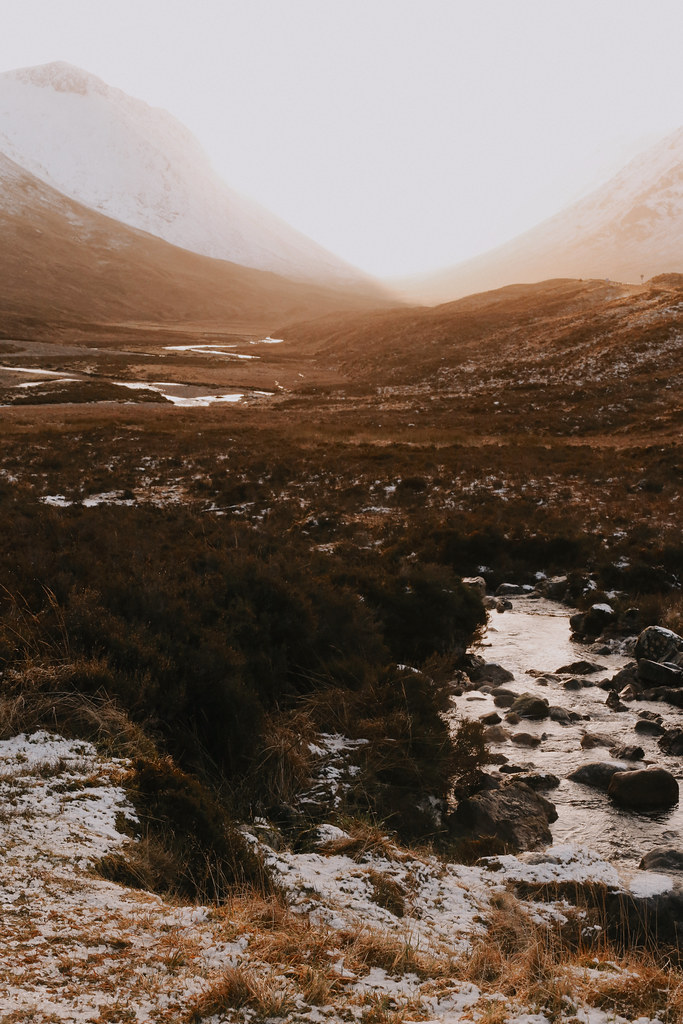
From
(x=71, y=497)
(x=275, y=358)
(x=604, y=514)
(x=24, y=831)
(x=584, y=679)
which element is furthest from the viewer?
(x=275, y=358)

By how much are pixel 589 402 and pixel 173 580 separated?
34038mm

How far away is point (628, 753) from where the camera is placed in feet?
29.9

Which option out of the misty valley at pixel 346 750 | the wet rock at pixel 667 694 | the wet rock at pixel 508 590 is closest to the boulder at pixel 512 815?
the misty valley at pixel 346 750

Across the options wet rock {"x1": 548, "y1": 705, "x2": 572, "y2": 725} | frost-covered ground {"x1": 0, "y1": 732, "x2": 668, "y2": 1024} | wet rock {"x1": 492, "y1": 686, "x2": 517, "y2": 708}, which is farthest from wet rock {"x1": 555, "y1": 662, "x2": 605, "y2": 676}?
frost-covered ground {"x1": 0, "y1": 732, "x2": 668, "y2": 1024}

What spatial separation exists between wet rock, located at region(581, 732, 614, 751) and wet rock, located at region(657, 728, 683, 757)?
0.63m

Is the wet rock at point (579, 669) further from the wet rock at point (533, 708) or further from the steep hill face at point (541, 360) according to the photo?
the steep hill face at point (541, 360)

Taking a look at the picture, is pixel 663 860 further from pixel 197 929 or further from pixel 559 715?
pixel 197 929

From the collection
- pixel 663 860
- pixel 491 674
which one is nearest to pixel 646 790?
pixel 663 860

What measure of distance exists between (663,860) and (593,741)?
2.69m

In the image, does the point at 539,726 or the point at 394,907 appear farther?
the point at 539,726

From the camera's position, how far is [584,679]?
11.6m

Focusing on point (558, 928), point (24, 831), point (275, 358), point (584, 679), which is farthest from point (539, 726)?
point (275, 358)

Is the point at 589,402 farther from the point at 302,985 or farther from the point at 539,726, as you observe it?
the point at 302,985

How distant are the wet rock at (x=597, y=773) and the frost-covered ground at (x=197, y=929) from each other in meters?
2.40
